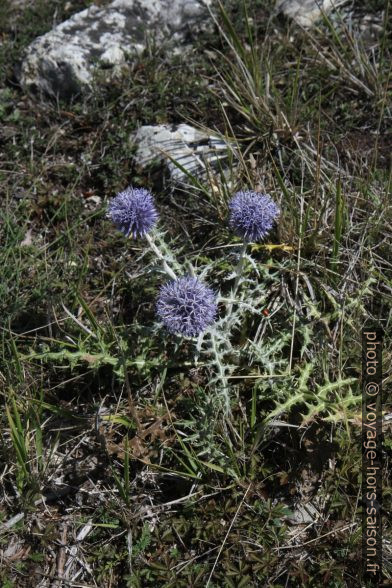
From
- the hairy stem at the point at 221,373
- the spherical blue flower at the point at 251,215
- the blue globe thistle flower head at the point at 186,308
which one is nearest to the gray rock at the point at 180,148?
the spherical blue flower at the point at 251,215

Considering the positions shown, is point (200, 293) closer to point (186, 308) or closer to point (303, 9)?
point (186, 308)

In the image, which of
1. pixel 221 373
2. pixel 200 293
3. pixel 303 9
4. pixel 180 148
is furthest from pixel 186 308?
pixel 303 9

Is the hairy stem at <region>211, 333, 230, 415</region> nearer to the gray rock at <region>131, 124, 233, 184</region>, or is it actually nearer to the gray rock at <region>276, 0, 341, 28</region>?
the gray rock at <region>131, 124, 233, 184</region>

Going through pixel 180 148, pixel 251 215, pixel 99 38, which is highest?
pixel 99 38

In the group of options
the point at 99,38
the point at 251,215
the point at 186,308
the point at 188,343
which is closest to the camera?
the point at 186,308

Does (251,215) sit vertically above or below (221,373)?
above

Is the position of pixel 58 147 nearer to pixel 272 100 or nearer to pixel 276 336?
pixel 272 100
